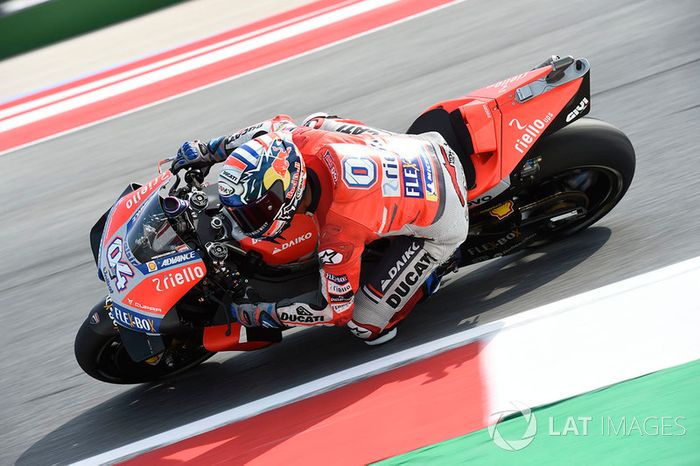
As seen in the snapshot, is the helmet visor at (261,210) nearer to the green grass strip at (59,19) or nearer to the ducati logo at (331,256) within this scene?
the ducati logo at (331,256)

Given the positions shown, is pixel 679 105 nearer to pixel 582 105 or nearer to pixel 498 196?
pixel 582 105

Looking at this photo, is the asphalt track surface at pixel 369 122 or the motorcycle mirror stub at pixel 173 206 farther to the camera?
the asphalt track surface at pixel 369 122

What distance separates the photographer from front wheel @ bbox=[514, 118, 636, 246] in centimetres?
482

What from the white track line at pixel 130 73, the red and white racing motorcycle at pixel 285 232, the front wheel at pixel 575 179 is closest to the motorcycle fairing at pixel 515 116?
the red and white racing motorcycle at pixel 285 232

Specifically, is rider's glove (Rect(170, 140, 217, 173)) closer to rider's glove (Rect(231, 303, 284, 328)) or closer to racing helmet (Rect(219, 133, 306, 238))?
racing helmet (Rect(219, 133, 306, 238))

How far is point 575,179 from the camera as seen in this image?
5051 mm

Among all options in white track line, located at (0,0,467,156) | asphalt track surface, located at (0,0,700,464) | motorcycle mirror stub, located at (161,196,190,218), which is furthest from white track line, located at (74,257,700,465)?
white track line, located at (0,0,467,156)

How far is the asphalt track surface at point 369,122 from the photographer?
478 centimetres

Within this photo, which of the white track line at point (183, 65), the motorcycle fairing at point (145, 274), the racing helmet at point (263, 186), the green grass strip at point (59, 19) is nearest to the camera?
the racing helmet at point (263, 186)

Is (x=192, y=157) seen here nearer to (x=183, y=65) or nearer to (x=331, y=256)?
(x=331, y=256)

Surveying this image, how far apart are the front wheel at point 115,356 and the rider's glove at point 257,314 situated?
512 mm

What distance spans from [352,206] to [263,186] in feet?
1.74

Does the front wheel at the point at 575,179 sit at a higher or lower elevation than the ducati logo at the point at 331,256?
lower

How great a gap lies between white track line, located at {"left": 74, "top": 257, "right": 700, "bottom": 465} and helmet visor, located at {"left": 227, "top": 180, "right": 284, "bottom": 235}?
109cm
